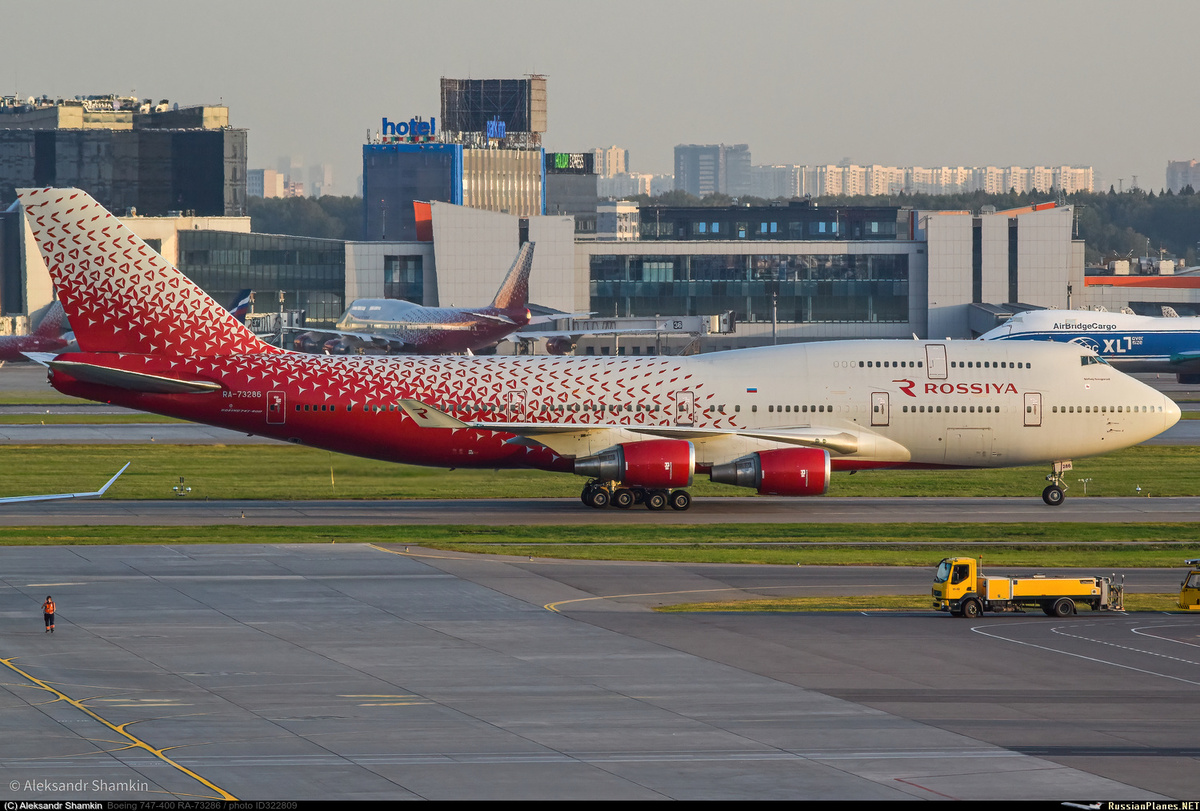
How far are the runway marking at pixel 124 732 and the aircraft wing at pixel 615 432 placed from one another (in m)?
24.8

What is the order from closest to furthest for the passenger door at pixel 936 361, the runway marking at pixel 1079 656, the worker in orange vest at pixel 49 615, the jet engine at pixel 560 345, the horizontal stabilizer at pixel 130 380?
the runway marking at pixel 1079 656, the worker in orange vest at pixel 49 615, the horizontal stabilizer at pixel 130 380, the passenger door at pixel 936 361, the jet engine at pixel 560 345

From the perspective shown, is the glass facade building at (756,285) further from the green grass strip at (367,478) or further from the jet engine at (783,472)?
the jet engine at (783,472)

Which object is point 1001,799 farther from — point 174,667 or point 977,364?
point 977,364

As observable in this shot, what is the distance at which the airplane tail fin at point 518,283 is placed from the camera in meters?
140

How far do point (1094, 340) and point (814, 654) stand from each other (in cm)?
10136

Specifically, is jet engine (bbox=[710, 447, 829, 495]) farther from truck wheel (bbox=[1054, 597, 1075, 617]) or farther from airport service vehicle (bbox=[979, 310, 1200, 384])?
airport service vehicle (bbox=[979, 310, 1200, 384])

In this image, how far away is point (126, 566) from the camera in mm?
43188

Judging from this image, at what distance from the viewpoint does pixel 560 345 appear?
146 m

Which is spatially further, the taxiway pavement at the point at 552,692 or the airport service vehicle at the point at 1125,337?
the airport service vehicle at the point at 1125,337

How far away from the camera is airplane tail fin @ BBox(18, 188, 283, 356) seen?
54781 millimetres

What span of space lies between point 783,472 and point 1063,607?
698 inches

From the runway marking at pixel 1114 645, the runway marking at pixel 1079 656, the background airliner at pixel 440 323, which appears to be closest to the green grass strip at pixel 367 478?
the runway marking at pixel 1079 656

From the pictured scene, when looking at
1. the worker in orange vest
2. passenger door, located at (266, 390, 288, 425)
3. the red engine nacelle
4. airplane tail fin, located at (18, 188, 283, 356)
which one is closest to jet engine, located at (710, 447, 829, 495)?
the red engine nacelle

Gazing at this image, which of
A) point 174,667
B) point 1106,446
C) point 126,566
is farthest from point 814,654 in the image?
point 1106,446
